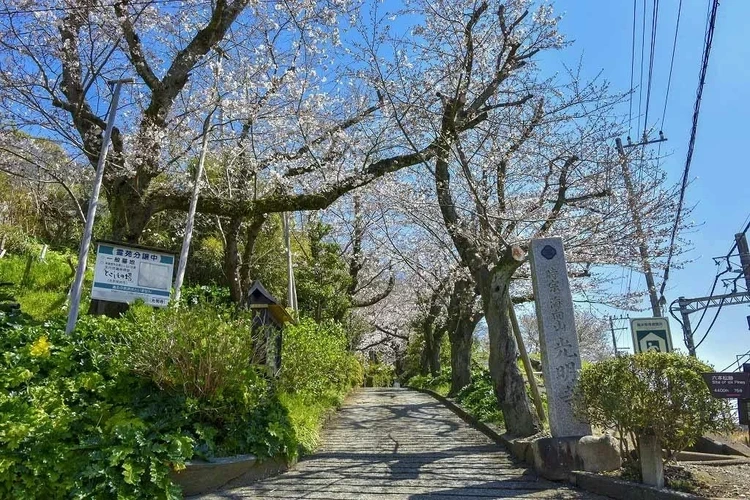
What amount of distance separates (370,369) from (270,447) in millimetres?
23852

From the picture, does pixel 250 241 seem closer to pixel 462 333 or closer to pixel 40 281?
pixel 40 281

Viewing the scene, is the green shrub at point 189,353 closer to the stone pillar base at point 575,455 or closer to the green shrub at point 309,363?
the green shrub at point 309,363

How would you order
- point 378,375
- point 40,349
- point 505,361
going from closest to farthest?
point 40,349, point 505,361, point 378,375

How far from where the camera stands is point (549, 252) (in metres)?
6.60

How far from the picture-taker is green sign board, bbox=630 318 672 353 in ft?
28.8

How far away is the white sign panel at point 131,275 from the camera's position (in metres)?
6.58

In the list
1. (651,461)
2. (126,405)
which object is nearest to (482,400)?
(651,461)

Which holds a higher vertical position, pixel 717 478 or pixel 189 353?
pixel 189 353

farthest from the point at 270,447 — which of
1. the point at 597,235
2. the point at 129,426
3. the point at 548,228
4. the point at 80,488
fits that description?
the point at 597,235

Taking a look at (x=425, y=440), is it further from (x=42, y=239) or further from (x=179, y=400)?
(x=42, y=239)

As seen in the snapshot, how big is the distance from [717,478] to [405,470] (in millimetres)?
3327

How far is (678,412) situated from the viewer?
4.56 m

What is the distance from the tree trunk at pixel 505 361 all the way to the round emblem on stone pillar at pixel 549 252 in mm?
801

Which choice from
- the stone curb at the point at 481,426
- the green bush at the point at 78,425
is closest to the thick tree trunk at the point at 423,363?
the stone curb at the point at 481,426
